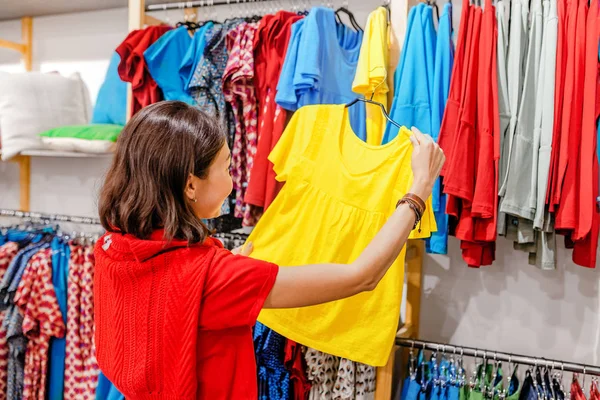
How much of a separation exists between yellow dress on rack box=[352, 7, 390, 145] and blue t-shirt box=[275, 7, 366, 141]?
91 millimetres

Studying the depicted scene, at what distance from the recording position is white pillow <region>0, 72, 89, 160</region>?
2244 millimetres

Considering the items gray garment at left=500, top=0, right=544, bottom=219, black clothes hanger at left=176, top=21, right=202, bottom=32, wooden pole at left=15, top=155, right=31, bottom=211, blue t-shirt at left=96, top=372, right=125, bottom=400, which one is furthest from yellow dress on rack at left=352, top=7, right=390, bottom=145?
wooden pole at left=15, top=155, right=31, bottom=211

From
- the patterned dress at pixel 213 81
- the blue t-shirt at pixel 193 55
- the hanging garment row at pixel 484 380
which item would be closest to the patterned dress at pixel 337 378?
the hanging garment row at pixel 484 380

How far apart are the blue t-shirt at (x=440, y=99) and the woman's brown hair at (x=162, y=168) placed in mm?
781

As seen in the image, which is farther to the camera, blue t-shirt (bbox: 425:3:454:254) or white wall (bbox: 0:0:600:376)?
white wall (bbox: 0:0:600:376)

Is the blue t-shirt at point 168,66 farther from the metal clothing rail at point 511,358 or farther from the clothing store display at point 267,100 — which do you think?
the metal clothing rail at point 511,358

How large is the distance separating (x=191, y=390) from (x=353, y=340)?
60 cm

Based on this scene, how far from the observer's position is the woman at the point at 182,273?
37.2 inches

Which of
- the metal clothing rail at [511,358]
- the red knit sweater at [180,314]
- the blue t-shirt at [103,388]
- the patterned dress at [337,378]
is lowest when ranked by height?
the blue t-shirt at [103,388]

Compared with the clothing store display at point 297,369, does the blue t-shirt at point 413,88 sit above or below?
above

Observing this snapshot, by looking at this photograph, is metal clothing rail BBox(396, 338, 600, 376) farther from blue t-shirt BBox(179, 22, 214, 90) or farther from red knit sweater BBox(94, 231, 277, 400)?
blue t-shirt BBox(179, 22, 214, 90)

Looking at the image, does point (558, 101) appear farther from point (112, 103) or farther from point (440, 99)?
point (112, 103)

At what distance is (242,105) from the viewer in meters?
1.82

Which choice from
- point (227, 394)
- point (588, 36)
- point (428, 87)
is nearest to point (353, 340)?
point (227, 394)
